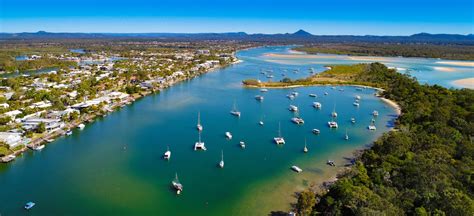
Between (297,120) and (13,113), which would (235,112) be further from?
(13,113)

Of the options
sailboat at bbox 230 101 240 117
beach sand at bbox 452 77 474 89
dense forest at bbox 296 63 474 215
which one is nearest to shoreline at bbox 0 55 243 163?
sailboat at bbox 230 101 240 117

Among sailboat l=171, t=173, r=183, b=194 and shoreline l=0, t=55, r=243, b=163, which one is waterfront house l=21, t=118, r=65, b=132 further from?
sailboat l=171, t=173, r=183, b=194

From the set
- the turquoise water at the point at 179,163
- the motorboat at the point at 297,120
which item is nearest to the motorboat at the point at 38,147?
the turquoise water at the point at 179,163

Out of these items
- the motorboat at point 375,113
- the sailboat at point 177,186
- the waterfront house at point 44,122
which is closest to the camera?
the sailboat at point 177,186

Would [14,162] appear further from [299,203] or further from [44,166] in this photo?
[299,203]

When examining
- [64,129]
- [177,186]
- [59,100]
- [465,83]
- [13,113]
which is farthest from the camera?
[465,83]

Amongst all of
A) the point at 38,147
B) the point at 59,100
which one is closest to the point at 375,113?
the point at 38,147

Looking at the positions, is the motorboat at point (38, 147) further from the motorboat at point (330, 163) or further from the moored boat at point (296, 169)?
the motorboat at point (330, 163)
